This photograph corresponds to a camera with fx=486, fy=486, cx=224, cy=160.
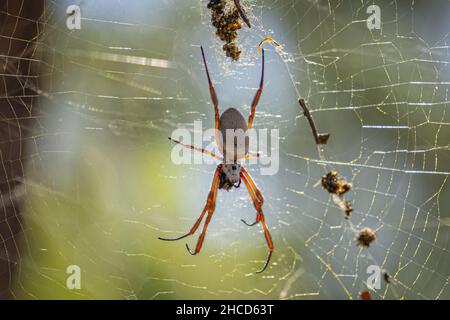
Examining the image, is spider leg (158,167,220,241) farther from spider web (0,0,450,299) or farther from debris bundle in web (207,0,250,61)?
debris bundle in web (207,0,250,61)

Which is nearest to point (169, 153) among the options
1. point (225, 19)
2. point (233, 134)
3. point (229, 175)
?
point (229, 175)

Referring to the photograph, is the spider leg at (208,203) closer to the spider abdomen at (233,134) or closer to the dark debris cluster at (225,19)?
the spider abdomen at (233,134)

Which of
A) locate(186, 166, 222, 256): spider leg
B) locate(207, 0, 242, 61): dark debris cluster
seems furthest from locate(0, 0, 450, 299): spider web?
locate(207, 0, 242, 61): dark debris cluster

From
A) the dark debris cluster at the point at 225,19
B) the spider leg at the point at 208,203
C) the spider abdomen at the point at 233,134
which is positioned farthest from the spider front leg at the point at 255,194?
the dark debris cluster at the point at 225,19

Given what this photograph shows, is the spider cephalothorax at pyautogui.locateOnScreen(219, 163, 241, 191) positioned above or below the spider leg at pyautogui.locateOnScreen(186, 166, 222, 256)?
above
